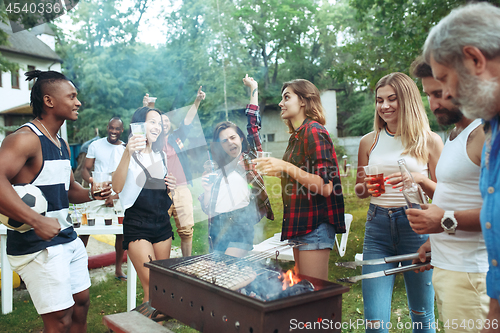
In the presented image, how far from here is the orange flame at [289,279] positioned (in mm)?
2023

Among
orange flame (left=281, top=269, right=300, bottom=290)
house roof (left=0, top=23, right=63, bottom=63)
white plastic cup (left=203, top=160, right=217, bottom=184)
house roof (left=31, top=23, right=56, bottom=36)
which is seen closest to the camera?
orange flame (left=281, top=269, right=300, bottom=290)

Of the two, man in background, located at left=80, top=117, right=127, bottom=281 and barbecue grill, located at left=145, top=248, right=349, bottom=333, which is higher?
man in background, located at left=80, top=117, right=127, bottom=281

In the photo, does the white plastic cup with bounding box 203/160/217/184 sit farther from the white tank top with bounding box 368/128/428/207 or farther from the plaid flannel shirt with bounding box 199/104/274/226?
the white tank top with bounding box 368/128/428/207

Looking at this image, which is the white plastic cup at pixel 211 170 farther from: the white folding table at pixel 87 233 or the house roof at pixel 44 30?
the house roof at pixel 44 30

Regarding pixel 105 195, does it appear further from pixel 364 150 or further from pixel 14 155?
pixel 364 150

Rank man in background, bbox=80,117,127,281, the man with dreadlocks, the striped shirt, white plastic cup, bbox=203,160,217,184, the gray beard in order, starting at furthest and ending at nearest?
1. man in background, bbox=80,117,127,281
2. white plastic cup, bbox=203,160,217,184
3. the striped shirt
4. the man with dreadlocks
5. the gray beard

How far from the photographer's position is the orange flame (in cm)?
202

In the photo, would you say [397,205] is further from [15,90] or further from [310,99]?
[15,90]

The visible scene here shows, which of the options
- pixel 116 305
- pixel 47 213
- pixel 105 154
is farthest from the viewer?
pixel 105 154

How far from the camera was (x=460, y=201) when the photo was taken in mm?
1800

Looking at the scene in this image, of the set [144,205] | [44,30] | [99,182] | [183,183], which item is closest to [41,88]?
[99,182]

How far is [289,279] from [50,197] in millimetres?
1736

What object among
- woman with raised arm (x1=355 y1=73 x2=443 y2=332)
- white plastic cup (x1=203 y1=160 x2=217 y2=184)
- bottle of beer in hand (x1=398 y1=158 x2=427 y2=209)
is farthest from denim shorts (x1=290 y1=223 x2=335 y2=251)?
white plastic cup (x1=203 y1=160 x2=217 y2=184)

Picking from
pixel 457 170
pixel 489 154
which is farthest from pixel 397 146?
pixel 489 154
